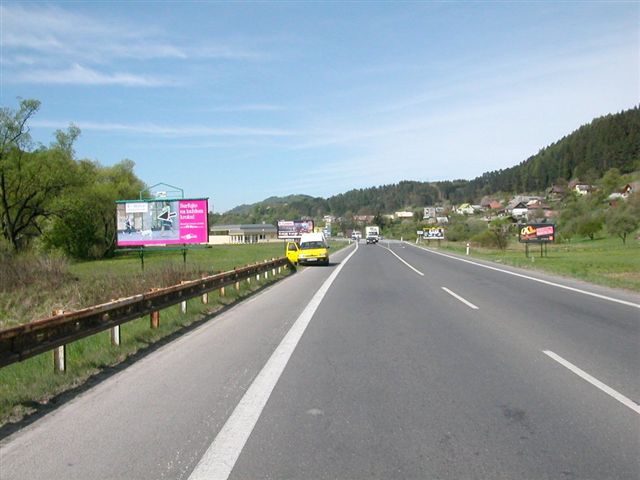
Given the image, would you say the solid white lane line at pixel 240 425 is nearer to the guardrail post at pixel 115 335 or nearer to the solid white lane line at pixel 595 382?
the guardrail post at pixel 115 335

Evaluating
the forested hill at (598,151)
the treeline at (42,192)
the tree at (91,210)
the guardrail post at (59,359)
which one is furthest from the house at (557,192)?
the guardrail post at (59,359)

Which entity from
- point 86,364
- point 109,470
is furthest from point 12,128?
point 109,470

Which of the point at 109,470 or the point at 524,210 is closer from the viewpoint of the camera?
the point at 109,470

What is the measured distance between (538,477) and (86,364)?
251 inches

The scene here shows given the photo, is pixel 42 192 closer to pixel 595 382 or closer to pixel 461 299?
pixel 461 299

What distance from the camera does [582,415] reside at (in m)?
5.68

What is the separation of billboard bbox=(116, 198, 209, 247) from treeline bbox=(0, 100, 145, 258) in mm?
16455

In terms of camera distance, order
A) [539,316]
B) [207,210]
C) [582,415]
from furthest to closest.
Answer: [207,210]
[539,316]
[582,415]

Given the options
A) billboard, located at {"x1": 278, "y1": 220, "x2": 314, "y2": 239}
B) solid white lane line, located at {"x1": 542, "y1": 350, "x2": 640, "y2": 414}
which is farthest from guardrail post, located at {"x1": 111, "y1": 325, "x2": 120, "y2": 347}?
billboard, located at {"x1": 278, "y1": 220, "x2": 314, "y2": 239}

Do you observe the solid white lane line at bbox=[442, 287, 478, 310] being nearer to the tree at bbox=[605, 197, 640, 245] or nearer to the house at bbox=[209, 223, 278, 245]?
the tree at bbox=[605, 197, 640, 245]

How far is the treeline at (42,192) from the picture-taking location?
163 feet

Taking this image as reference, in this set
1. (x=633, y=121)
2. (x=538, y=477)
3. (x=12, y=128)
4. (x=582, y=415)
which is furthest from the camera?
(x=633, y=121)

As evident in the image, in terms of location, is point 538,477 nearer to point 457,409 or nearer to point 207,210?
point 457,409

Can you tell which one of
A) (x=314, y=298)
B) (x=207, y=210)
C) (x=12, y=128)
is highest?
(x=12, y=128)
